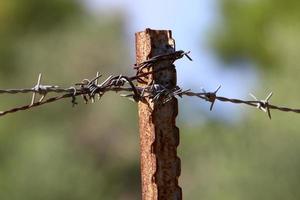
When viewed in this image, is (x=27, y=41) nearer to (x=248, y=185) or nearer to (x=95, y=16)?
(x=95, y=16)

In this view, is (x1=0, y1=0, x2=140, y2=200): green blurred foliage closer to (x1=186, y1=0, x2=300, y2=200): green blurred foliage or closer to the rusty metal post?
(x1=186, y1=0, x2=300, y2=200): green blurred foliage

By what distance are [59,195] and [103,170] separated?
9.52 ft

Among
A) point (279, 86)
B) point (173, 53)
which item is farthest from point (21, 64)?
point (173, 53)

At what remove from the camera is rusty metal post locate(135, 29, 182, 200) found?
3.17m

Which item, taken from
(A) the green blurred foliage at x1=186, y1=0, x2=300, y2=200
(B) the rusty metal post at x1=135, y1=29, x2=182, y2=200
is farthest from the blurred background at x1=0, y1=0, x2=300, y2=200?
(B) the rusty metal post at x1=135, y1=29, x2=182, y2=200

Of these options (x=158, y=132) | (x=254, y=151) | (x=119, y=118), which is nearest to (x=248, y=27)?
(x=119, y=118)

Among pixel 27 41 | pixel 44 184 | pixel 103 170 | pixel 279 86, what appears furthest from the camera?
pixel 27 41

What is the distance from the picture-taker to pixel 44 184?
13.2 metres

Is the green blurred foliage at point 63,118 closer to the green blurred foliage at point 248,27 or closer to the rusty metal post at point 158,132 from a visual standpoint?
the green blurred foliage at point 248,27

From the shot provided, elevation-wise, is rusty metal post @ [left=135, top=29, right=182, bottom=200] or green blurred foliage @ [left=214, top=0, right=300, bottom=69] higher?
green blurred foliage @ [left=214, top=0, right=300, bottom=69]

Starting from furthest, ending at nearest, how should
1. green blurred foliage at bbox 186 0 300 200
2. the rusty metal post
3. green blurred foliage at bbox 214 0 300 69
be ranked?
green blurred foliage at bbox 214 0 300 69
green blurred foliage at bbox 186 0 300 200
the rusty metal post

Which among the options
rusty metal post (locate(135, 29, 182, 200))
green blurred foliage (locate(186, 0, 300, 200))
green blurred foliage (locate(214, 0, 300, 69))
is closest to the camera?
rusty metal post (locate(135, 29, 182, 200))

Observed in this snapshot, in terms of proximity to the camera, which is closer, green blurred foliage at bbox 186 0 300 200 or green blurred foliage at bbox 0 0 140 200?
green blurred foliage at bbox 186 0 300 200

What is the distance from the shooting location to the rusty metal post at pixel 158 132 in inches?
125
